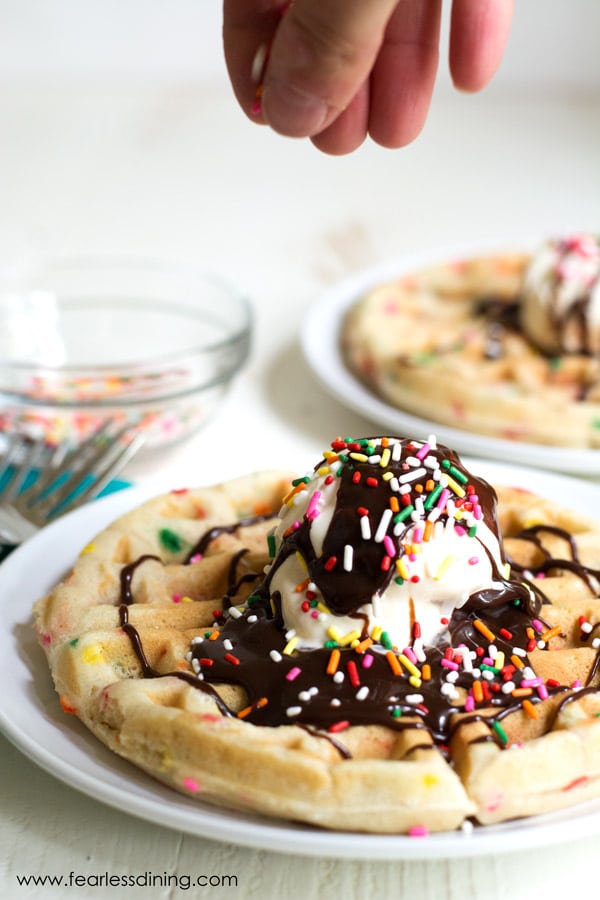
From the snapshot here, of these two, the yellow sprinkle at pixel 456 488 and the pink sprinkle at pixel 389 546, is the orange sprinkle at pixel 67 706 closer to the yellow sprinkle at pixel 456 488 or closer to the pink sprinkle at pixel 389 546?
the pink sprinkle at pixel 389 546

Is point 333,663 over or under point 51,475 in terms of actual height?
over

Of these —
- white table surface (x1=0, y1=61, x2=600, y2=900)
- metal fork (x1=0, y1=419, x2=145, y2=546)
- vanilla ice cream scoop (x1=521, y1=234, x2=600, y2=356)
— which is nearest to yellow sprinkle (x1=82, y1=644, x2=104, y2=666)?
white table surface (x1=0, y1=61, x2=600, y2=900)

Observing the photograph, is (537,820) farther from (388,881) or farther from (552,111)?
(552,111)

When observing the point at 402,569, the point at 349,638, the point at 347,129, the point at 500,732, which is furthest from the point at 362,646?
the point at 347,129

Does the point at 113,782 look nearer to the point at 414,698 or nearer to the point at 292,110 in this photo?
the point at 414,698

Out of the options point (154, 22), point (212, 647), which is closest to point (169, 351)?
point (212, 647)

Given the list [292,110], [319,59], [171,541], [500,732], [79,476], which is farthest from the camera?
[79,476]
